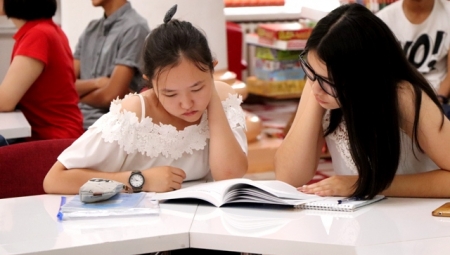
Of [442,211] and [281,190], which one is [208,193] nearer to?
[281,190]

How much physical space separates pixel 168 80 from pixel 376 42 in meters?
0.53

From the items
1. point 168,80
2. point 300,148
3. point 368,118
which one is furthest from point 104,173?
point 368,118

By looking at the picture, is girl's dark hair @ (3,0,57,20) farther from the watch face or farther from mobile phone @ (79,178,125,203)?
mobile phone @ (79,178,125,203)

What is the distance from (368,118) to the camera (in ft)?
5.71

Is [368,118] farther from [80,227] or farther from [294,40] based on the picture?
[294,40]

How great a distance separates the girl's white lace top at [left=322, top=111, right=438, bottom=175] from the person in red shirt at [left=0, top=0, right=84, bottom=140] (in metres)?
1.44

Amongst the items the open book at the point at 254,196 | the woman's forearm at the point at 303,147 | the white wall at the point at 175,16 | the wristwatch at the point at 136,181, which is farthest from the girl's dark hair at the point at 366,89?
the white wall at the point at 175,16

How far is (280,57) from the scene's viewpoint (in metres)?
5.90

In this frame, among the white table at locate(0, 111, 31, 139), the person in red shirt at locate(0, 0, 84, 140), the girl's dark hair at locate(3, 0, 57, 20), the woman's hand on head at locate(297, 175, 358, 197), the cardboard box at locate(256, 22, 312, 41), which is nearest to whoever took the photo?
the woman's hand on head at locate(297, 175, 358, 197)

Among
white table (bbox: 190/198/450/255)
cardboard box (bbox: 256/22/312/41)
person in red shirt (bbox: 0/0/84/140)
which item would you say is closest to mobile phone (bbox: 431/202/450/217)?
white table (bbox: 190/198/450/255)

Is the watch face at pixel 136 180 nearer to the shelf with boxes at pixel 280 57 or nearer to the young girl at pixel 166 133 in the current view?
the young girl at pixel 166 133

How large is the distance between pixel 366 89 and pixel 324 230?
428 millimetres

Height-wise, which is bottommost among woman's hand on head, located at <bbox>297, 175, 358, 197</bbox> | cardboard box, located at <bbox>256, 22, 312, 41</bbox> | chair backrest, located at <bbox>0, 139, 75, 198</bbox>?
cardboard box, located at <bbox>256, 22, 312, 41</bbox>

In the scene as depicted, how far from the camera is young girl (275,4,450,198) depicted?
5.66 feet
